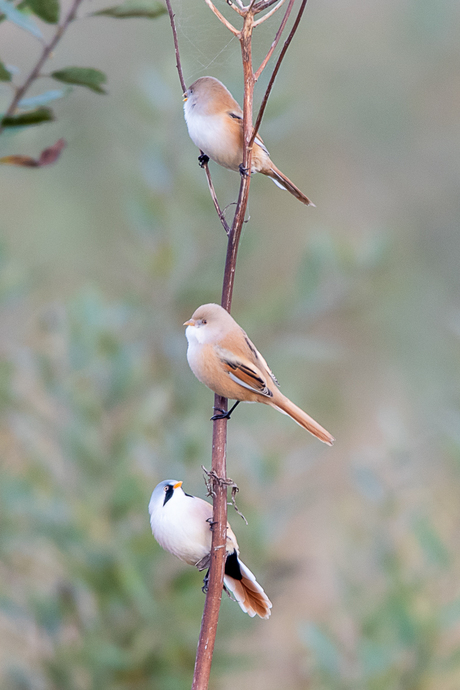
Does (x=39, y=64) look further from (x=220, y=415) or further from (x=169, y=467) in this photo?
(x=169, y=467)

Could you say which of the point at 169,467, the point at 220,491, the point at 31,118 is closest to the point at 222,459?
the point at 220,491

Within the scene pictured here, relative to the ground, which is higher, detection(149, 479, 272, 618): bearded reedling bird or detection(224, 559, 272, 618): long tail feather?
detection(149, 479, 272, 618): bearded reedling bird

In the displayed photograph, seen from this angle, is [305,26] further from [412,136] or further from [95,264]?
[95,264]

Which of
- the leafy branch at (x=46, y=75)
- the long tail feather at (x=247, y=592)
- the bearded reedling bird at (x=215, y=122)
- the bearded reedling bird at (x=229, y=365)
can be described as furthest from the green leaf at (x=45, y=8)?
the long tail feather at (x=247, y=592)

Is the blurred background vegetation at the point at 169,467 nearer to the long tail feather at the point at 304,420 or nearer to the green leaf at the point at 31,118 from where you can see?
the green leaf at the point at 31,118

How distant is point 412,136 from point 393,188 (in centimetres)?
38

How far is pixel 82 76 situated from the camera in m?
0.50

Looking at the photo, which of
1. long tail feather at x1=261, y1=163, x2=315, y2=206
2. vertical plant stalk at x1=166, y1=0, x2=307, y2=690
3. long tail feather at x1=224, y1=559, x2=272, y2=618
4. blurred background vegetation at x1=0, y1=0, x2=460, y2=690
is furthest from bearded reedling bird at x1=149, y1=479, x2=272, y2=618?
blurred background vegetation at x1=0, y1=0, x2=460, y2=690

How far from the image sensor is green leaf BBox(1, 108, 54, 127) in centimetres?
49

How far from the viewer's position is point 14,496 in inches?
59.2

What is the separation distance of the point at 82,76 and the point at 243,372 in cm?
23

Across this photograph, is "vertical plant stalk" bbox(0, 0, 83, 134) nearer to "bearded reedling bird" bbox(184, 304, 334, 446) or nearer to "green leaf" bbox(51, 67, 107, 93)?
"green leaf" bbox(51, 67, 107, 93)

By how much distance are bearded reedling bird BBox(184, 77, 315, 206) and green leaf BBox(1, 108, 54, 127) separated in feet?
0.35

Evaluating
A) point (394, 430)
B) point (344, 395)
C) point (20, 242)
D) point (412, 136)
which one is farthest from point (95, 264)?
point (394, 430)
